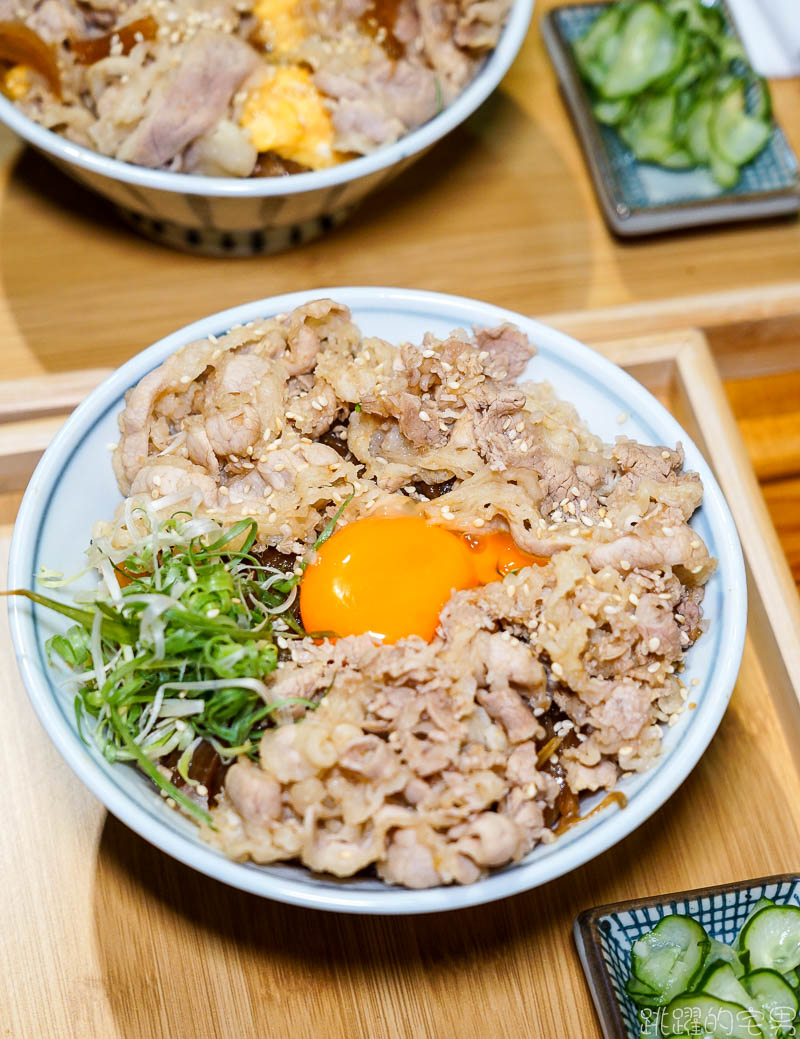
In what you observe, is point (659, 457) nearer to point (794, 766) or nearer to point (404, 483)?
point (404, 483)

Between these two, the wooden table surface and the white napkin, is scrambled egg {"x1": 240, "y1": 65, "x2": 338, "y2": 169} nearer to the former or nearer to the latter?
the wooden table surface

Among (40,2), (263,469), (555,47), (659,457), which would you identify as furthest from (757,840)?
(40,2)

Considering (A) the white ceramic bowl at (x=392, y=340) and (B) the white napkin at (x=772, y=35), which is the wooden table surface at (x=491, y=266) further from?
(A) the white ceramic bowl at (x=392, y=340)

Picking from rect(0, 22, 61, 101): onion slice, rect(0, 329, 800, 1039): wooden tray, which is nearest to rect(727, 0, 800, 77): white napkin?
rect(0, 329, 800, 1039): wooden tray

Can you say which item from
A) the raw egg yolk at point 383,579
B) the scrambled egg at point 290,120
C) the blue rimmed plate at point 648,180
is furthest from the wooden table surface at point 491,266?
the raw egg yolk at point 383,579

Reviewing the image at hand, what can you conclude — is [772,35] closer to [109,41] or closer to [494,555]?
[109,41]

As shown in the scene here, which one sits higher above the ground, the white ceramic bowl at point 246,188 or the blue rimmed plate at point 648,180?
the white ceramic bowl at point 246,188
